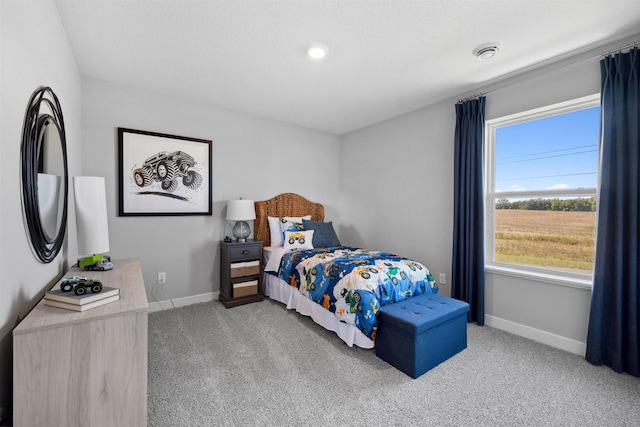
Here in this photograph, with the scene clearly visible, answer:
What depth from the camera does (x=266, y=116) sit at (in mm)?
3934

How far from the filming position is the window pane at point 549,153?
2426mm

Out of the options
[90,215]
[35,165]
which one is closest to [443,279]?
[90,215]

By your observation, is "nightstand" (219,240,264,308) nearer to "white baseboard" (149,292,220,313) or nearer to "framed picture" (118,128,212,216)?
"white baseboard" (149,292,220,313)

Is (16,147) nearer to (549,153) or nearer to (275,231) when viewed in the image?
(275,231)

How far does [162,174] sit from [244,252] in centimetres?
129

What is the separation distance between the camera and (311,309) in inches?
116

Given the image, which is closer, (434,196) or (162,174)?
(162,174)

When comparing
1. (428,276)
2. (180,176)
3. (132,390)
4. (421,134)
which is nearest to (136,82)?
(180,176)

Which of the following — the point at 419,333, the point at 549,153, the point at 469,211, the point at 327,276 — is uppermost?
the point at 549,153

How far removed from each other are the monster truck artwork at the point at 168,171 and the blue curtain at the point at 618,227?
12.9 feet

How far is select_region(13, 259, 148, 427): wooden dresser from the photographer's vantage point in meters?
1.02

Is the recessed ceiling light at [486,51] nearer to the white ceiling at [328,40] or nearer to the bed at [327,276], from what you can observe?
the white ceiling at [328,40]

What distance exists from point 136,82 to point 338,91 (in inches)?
84.0

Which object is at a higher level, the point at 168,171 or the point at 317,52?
the point at 317,52
